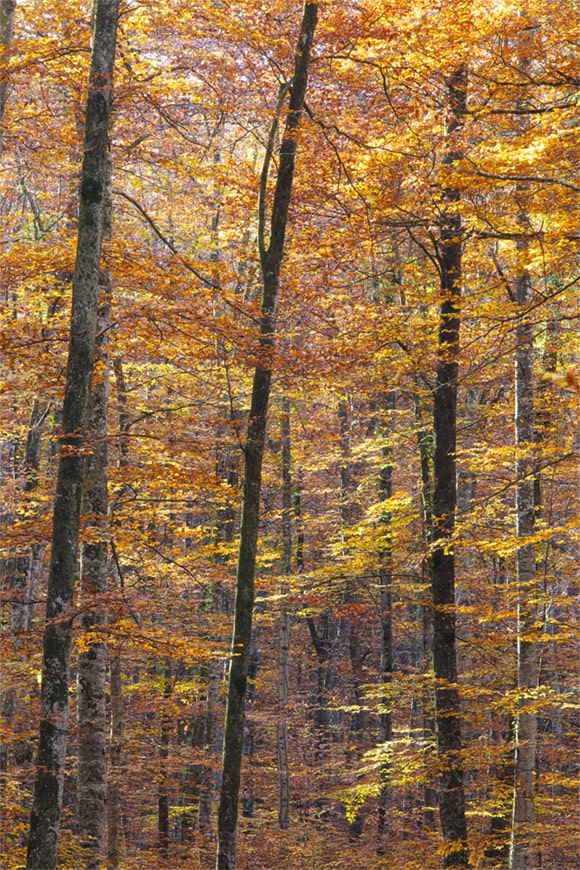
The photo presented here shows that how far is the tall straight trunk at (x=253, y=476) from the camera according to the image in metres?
8.88

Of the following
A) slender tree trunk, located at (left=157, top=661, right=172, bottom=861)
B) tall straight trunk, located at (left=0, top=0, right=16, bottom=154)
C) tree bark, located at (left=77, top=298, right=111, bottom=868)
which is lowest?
slender tree trunk, located at (left=157, top=661, right=172, bottom=861)

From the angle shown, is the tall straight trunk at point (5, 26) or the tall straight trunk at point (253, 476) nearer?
the tall straight trunk at point (253, 476)

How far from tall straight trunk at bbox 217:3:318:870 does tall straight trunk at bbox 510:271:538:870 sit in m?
3.34

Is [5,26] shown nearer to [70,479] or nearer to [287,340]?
[70,479]

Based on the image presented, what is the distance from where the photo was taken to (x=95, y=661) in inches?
422

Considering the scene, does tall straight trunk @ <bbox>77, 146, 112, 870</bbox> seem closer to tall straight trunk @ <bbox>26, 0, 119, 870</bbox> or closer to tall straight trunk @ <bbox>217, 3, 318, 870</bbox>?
tall straight trunk @ <bbox>217, 3, 318, 870</bbox>

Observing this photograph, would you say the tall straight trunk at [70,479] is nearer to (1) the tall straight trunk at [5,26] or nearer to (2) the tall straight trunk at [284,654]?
(1) the tall straight trunk at [5,26]

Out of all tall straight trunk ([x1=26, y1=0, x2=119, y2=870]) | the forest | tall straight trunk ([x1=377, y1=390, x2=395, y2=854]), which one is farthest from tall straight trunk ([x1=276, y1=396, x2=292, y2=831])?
tall straight trunk ([x1=26, y1=0, x2=119, y2=870])

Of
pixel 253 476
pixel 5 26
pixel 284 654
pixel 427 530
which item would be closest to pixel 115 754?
pixel 284 654

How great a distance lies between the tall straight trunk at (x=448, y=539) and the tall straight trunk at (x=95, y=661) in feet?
15.1

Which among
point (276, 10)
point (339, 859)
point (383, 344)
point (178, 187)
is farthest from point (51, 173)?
point (339, 859)

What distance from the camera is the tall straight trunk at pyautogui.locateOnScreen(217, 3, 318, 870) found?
888 centimetres

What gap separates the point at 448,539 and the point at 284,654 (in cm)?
985

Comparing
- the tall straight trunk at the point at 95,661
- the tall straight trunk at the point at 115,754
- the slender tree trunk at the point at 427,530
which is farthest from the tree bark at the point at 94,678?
the slender tree trunk at the point at 427,530
